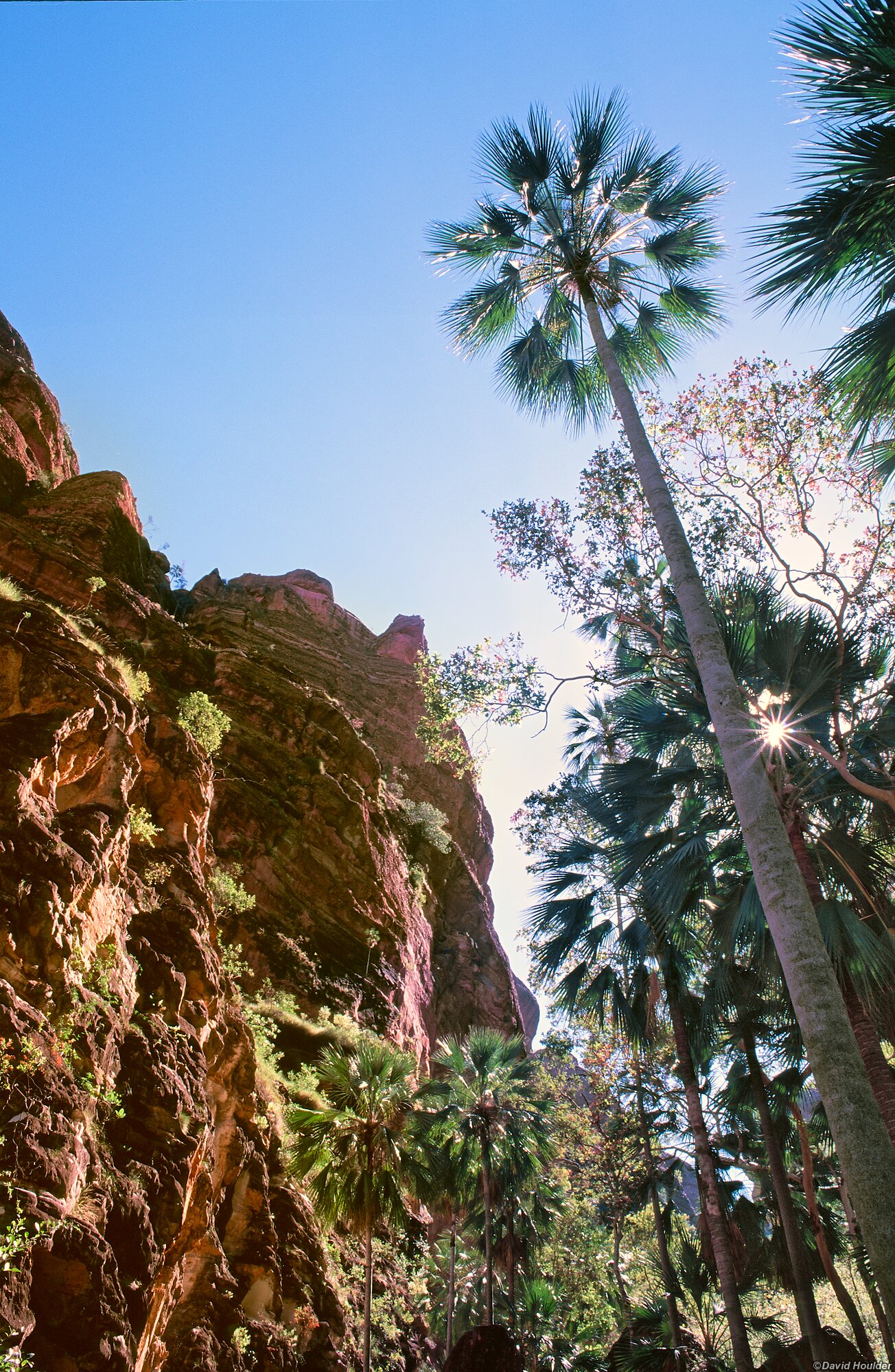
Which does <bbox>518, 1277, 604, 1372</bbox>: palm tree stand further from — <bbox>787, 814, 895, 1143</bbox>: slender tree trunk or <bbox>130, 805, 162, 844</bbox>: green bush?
<bbox>130, 805, 162, 844</bbox>: green bush

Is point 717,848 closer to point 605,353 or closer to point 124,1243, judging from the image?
point 605,353

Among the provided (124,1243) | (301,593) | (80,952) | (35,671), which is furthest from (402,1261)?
(301,593)

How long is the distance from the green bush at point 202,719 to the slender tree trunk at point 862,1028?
12.4 meters

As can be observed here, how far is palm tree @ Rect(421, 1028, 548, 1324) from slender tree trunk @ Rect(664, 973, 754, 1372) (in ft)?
12.9

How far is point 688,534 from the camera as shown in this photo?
1227 centimetres

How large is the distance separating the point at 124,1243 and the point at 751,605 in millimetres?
9657

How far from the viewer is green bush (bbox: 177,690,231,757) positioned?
17.3 m

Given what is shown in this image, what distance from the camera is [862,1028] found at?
27.8 ft

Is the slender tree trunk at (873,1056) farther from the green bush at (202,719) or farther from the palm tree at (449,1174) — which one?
the green bush at (202,719)

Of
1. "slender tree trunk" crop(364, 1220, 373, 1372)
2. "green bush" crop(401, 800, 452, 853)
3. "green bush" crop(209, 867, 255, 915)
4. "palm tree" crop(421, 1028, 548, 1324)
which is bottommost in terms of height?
"slender tree trunk" crop(364, 1220, 373, 1372)

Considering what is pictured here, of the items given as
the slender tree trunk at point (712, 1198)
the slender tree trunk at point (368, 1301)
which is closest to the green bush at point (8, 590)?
the slender tree trunk at point (368, 1301)

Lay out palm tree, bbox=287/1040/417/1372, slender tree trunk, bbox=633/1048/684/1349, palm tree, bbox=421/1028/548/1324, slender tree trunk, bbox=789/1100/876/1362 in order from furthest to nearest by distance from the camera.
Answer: palm tree, bbox=421/1028/548/1324
slender tree trunk, bbox=633/1048/684/1349
slender tree trunk, bbox=789/1100/876/1362
palm tree, bbox=287/1040/417/1372

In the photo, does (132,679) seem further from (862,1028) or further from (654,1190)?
(654,1190)

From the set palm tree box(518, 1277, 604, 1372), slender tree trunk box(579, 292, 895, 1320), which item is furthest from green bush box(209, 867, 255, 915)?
slender tree trunk box(579, 292, 895, 1320)
